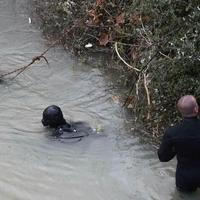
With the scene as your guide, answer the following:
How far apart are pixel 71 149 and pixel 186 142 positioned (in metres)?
2.29

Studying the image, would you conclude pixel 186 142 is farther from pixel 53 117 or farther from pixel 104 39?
pixel 104 39

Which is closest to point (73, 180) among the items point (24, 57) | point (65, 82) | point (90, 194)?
point (90, 194)

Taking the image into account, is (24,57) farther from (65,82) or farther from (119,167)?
(119,167)

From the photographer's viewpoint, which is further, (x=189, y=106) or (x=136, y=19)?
(x=136, y=19)

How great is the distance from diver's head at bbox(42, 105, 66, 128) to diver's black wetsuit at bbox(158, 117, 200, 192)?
2.15 m

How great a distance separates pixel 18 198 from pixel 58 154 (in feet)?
3.64

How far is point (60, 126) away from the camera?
7.87 m

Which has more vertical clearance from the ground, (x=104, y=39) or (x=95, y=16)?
(x=95, y=16)

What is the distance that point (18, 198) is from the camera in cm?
658

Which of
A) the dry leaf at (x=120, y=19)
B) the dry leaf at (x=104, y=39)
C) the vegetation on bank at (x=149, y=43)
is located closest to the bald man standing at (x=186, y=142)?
the vegetation on bank at (x=149, y=43)

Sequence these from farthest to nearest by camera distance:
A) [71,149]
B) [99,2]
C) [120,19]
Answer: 1. [99,2]
2. [120,19]
3. [71,149]

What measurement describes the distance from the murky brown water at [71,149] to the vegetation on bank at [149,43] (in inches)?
A: 19.4

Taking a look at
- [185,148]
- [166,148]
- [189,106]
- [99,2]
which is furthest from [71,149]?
[99,2]

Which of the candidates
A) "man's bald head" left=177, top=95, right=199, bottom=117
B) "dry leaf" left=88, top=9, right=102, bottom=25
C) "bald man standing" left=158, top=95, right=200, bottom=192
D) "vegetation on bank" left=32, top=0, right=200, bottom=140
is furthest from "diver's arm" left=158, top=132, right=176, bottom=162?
"dry leaf" left=88, top=9, right=102, bottom=25
